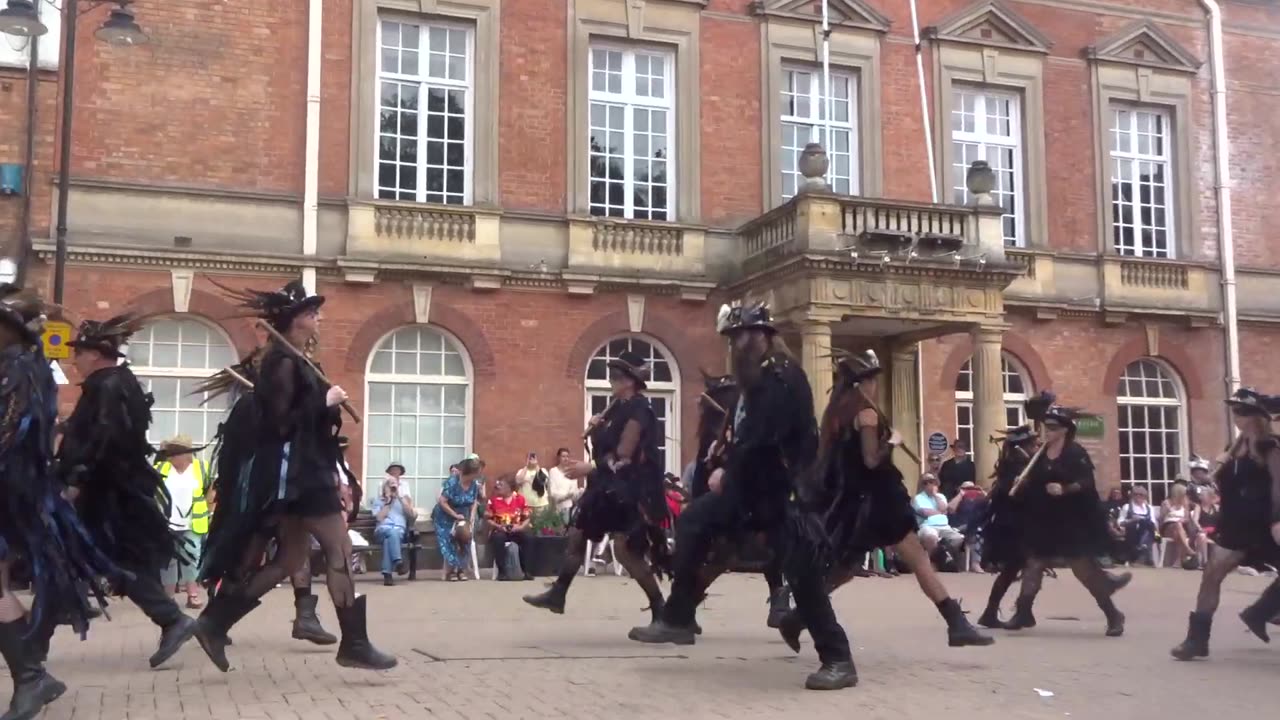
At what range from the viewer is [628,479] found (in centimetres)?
934

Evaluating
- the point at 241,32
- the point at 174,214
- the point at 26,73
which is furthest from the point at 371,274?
the point at 26,73

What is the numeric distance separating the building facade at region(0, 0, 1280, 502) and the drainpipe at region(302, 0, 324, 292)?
5 centimetres

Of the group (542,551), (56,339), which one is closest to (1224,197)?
(542,551)

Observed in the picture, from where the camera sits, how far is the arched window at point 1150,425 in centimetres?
2330

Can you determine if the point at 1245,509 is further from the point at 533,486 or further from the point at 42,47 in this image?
the point at 42,47

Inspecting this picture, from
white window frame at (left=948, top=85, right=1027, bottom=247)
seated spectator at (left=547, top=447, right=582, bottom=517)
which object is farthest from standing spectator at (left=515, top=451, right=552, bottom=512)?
white window frame at (left=948, top=85, right=1027, bottom=247)

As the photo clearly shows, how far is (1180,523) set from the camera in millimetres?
20641

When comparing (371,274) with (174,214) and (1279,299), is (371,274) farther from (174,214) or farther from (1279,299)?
(1279,299)

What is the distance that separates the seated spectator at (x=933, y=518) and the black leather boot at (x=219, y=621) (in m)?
12.4

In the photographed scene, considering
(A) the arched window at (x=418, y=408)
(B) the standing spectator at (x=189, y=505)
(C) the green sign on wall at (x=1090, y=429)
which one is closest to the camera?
(B) the standing spectator at (x=189, y=505)

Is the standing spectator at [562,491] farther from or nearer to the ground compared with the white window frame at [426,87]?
nearer to the ground

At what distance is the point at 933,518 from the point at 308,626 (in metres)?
11.6

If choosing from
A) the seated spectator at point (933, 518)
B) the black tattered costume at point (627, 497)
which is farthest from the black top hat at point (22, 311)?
the seated spectator at point (933, 518)

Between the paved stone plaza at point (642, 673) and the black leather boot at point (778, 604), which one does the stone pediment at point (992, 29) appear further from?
the black leather boot at point (778, 604)
